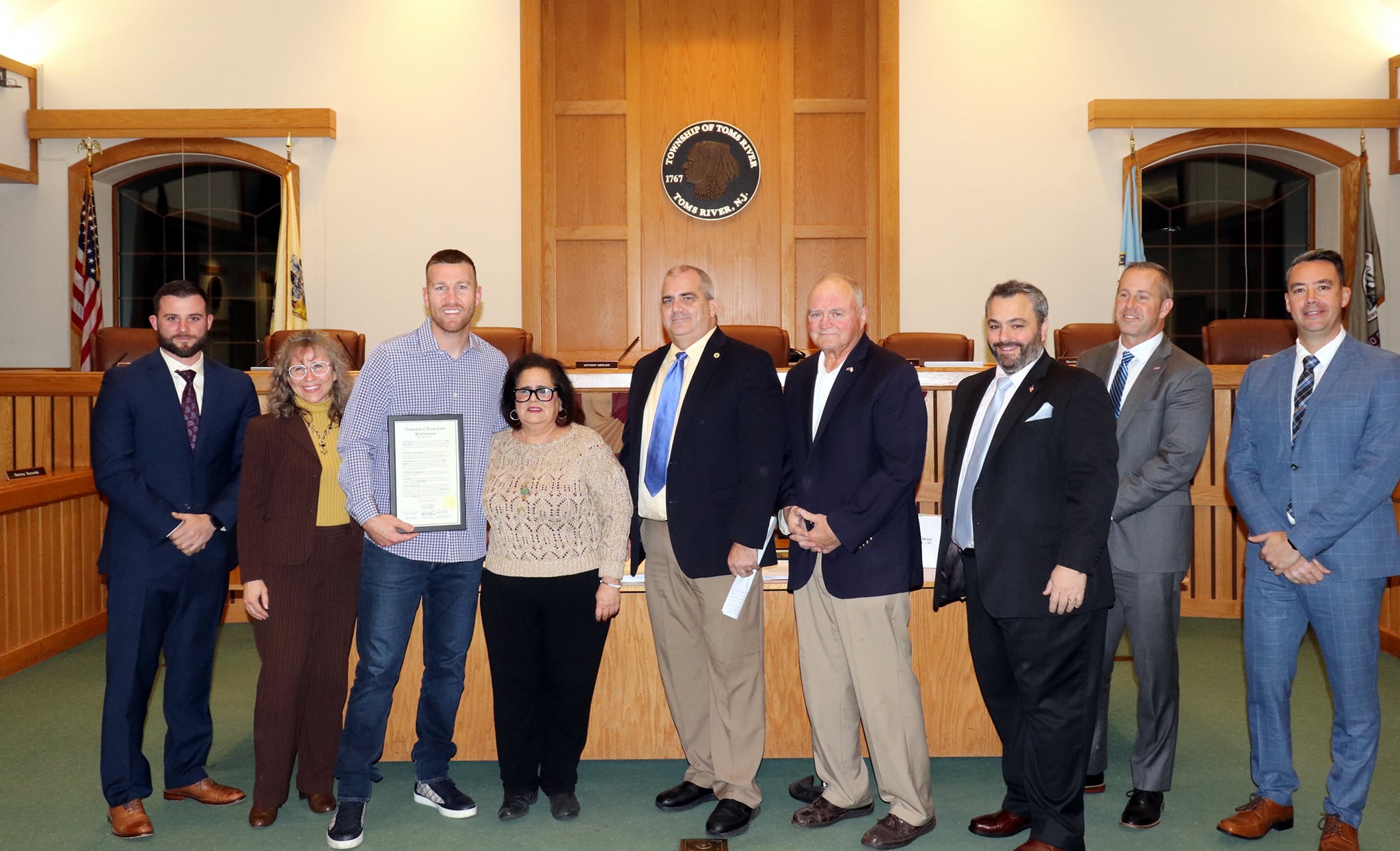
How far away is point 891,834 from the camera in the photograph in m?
2.96

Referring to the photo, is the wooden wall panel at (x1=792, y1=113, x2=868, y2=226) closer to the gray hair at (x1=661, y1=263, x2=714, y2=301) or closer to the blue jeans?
the gray hair at (x1=661, y1=263, x2=714, y2=301)

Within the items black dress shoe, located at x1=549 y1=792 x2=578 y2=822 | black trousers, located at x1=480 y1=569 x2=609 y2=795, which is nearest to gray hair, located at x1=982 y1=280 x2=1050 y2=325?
black trousers, located at x1=480 y1=569 x2=609 y2=795

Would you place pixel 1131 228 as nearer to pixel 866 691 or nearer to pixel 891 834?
pixel 866 691

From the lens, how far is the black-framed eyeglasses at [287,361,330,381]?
3.13 metres

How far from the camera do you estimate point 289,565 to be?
308 cm

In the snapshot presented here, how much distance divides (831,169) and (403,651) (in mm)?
6462

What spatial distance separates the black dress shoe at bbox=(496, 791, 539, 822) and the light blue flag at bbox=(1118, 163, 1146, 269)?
670 centimetres

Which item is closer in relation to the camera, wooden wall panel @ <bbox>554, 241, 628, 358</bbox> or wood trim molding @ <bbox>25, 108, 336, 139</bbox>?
wood trim molding @ <bbox>25, 108, 336, 139</bbox>

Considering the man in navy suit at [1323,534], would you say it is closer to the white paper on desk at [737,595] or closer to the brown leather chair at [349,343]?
the white paper on desk at [737,595]

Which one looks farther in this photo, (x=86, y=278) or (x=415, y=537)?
(x=86, y=278)

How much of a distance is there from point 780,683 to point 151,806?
6.79 feet

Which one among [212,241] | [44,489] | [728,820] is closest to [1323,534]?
[728,820]

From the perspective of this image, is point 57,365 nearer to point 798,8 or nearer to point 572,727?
point 798,8

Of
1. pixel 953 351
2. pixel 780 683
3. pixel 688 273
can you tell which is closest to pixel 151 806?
pixel 780 683
